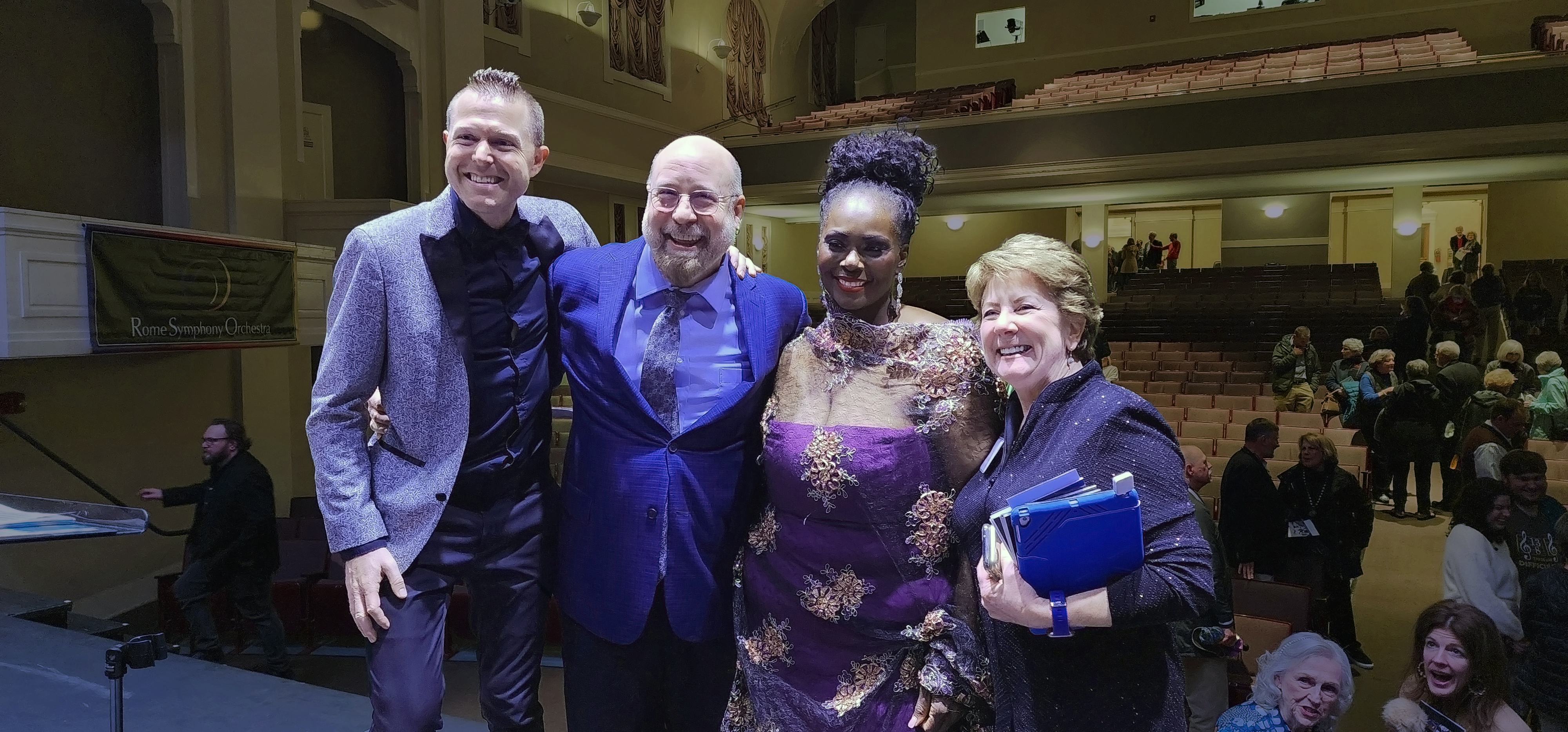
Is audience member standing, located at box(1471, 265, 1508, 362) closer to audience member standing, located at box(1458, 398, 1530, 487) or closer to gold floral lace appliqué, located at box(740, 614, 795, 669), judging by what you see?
audience member standing, located at box(1458, 398, 1530, 487)

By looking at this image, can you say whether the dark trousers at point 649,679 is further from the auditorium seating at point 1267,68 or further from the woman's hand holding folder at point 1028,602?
the auditorium seating at point 1267,68

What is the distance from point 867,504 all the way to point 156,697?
108 inches

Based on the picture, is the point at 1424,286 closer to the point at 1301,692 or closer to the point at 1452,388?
the point at 1452,388

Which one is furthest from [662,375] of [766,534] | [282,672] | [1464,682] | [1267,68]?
[1267,68]

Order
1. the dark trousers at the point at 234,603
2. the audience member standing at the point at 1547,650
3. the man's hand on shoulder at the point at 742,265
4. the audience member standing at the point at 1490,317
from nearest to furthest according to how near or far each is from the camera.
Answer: the man's hand on shoulder at the point at 742,265 → the audience member standing at the point at 1547,650 → the dark trousers at the point at 234,603 → the audience member standing at the point at 1490,317

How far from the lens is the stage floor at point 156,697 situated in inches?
104

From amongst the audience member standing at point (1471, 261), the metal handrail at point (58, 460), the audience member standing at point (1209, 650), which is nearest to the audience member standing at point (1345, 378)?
the audience member standing at point (1209, 650)

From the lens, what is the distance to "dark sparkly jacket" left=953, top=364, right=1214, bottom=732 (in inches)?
46.3

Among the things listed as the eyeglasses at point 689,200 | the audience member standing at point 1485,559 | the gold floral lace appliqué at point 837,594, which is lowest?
the audience member standing at point 1485,559

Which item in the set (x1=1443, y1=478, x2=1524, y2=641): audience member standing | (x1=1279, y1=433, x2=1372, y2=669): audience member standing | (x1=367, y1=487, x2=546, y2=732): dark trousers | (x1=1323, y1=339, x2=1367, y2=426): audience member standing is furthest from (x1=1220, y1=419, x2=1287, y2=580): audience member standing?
(x1=367, y1=487, x2=546, y2=732): dark trousers

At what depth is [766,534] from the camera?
1564 mm

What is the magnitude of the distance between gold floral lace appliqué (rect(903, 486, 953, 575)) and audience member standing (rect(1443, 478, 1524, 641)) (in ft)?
9.61

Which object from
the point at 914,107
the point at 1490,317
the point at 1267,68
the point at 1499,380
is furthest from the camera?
the point at 914,107

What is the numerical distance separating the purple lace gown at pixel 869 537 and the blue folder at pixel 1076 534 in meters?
0.35
